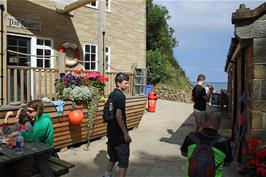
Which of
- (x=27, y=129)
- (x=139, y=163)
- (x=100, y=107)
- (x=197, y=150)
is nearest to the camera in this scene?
(x=197, y=150)

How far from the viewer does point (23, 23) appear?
11.4 metres

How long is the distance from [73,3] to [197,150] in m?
10.4

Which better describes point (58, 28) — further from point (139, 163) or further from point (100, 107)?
point (139, 163)

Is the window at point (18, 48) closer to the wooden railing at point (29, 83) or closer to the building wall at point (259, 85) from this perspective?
the wooden railing at point (29, 83)

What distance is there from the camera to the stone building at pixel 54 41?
27.7 ft

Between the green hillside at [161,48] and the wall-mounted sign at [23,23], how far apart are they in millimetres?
14587

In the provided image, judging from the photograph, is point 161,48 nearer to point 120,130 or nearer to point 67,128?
point 67,128

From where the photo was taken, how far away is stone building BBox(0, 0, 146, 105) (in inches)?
332

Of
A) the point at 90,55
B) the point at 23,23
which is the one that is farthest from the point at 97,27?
the point at 23,23

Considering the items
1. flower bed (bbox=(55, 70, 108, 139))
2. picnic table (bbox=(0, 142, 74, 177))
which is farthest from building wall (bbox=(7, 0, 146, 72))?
picnic table (bbox=(0, 142, 74, 177))

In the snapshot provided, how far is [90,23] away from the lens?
14.6 metres

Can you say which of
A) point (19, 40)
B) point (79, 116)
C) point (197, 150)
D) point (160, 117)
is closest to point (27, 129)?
point (197, 150)

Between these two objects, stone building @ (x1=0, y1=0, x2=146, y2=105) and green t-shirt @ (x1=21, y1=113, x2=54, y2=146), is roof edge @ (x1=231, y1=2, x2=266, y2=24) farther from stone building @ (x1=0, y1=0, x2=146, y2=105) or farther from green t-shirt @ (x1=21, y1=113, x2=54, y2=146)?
stone building @ (x1=0, y1=0, x2=146, y2=105)

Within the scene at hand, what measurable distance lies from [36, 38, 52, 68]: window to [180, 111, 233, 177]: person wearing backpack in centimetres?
957
